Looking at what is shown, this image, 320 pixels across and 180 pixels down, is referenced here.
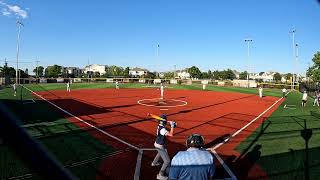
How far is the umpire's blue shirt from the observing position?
17.3 ft

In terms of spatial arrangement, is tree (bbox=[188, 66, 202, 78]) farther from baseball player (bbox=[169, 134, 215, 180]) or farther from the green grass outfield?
baseball player (bbox=[169, 134, 215, 180])

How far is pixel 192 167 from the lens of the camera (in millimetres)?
5293

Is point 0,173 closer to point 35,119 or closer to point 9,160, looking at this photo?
point 9,160

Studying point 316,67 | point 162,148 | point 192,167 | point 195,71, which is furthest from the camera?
point 195,71

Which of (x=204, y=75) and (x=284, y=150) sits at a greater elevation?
(x=204, y=75)

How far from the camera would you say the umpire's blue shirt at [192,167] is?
207 inches

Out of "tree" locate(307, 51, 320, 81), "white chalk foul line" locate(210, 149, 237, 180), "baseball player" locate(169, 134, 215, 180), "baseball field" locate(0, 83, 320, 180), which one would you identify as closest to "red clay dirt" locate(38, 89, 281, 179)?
"baseball field" locate(0, 83, 320, 180)

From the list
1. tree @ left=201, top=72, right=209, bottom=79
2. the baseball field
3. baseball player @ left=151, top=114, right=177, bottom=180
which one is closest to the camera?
baseball player @ left=151, top=114, right=177, bottom=180

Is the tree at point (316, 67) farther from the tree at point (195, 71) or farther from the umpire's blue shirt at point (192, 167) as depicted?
the tree at point (195, 71)

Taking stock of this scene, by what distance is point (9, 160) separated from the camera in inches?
408

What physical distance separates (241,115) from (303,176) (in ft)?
44.9

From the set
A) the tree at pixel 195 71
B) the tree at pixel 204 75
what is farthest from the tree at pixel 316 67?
the tree at pixel 204 75

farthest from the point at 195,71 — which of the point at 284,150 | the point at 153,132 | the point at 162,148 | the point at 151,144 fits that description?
the point at 162,148

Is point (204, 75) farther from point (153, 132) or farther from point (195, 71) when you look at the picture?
point (153, 132)
